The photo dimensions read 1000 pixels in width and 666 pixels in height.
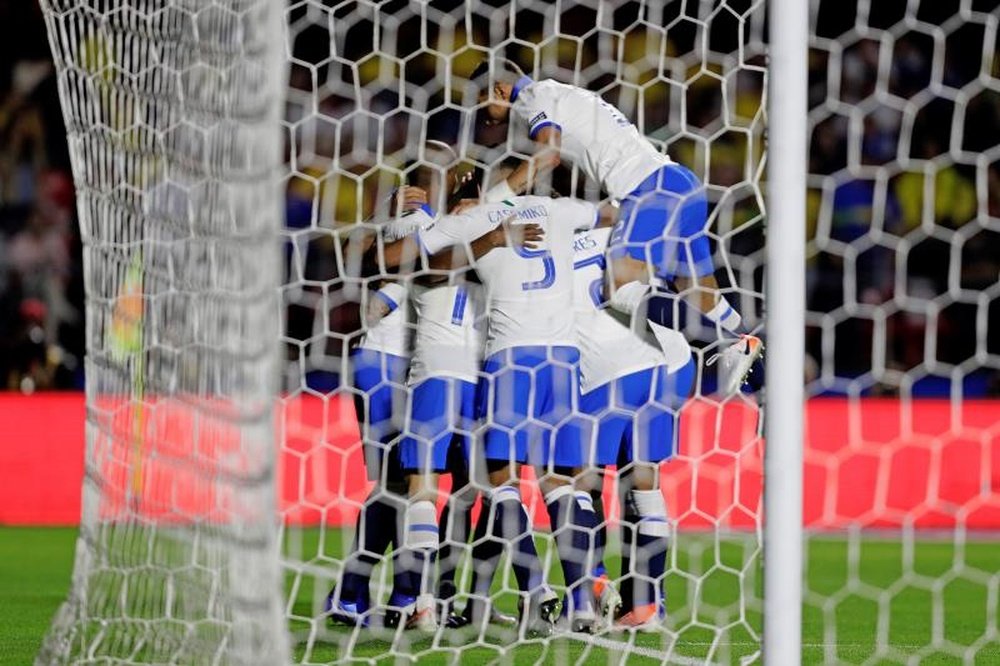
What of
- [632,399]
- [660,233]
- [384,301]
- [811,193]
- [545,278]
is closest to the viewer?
[660,233]

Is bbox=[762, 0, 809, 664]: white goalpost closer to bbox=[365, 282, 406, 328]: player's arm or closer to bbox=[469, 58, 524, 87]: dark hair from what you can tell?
bbox=[469, 58, 524, 87]: dark hair

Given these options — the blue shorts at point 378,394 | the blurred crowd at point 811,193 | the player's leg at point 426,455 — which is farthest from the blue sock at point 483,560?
the blurred crowd at point 811,193

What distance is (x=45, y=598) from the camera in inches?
254

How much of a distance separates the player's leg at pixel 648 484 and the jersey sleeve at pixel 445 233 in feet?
2.52

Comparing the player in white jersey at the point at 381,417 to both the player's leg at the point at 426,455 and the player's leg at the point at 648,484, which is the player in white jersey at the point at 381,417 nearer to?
the player's leg at the point at 426,455

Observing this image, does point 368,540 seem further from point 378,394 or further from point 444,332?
point 444,332

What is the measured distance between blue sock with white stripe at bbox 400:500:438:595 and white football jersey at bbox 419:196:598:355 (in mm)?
513

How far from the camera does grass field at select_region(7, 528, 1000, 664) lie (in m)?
4.74

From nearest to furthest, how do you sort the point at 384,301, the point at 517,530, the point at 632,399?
the point at 517,530 → the point at 632,399 → the point at 384,301

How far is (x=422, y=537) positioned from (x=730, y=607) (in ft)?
5.13

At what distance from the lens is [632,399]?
531 cm

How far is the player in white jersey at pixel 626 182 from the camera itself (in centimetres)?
462

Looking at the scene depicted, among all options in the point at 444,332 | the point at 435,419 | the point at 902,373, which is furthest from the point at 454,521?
the point at 902,373

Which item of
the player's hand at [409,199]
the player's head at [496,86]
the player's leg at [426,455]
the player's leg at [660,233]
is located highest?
the player's head at [496,86]
